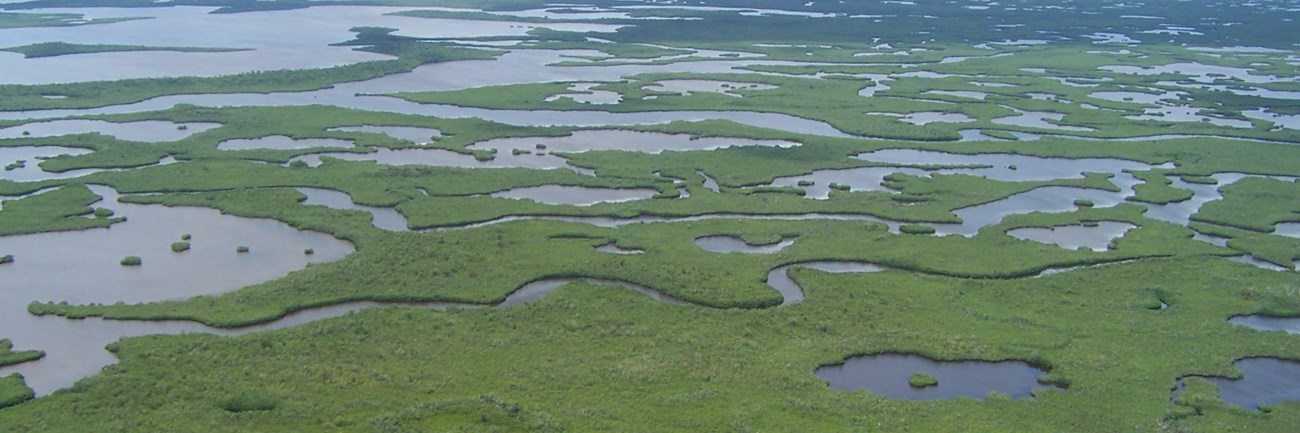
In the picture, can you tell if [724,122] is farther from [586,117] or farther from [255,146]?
[255,146]

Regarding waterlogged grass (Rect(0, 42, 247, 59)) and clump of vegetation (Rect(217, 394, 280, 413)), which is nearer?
clump of vegetation (Rect(217, 394, 280, 413))

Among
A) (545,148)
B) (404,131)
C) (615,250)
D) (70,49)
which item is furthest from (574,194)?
(70,49)

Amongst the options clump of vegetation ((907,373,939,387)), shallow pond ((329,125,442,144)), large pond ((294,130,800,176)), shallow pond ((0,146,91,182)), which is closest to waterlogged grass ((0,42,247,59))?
shallow pond ((0,146,91,182))

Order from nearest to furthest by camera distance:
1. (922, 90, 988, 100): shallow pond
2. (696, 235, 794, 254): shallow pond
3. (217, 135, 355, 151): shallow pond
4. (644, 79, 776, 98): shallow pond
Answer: (696, 235, 794, 254): shallow pond < (217, 135, 355, 151): shallow pond < (644, 79, 776, 98): shallow pond < (922, 90, 988, 100): shallow pond

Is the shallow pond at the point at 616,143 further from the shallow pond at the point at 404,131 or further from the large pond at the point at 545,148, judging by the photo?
the shallow pond at the point at 404,131

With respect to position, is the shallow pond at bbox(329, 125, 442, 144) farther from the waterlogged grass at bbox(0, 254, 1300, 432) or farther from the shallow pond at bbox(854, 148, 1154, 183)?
the waterlogged grass at bbox(0, 254, 1300, 432)

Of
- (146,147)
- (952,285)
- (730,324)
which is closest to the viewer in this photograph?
(730,324)

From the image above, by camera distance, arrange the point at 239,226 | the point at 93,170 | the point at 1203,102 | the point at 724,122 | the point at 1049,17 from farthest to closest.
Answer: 1. the point at 1049,17
2. the point at 1203,102
3. the point at 724,122
4. the point at 93,170
5. the point at 239,226

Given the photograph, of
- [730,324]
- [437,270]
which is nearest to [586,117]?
[437,270]
